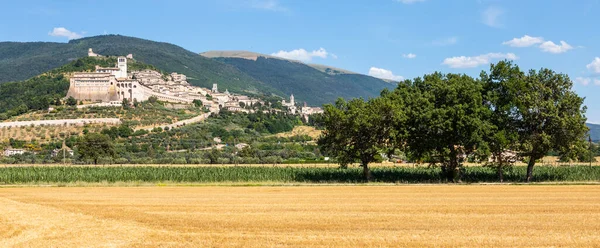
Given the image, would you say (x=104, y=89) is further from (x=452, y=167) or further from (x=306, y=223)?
(x=306, y=223)

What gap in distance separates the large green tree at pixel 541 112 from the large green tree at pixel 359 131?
1081 centimetres

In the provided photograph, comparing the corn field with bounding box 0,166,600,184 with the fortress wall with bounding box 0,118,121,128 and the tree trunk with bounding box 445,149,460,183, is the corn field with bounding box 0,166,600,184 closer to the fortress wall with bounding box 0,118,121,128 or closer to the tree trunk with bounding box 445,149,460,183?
the tree trunk with bounding box 445,149,460,183

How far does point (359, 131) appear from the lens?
56.2m

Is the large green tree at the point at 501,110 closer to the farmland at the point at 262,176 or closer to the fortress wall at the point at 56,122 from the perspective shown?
the farmland at the point at 262,176

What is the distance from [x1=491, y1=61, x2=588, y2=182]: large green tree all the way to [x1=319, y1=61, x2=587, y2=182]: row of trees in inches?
3.0

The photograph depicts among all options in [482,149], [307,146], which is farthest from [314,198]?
[307,146]

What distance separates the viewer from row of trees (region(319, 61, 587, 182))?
51.8m

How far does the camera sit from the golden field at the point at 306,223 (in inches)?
680

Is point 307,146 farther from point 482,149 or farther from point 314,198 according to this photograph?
point 314,198

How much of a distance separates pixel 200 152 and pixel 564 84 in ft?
244

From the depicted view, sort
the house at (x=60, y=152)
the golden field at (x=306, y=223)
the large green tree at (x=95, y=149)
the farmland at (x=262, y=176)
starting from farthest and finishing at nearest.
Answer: the house at (x=60, y=152) → the large green tree at (x=95, y=149) → the farmland at (x=262, y=176) → the golden field at (x=306, y=223)

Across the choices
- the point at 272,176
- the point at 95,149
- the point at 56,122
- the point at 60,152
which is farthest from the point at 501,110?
the point at 56,122

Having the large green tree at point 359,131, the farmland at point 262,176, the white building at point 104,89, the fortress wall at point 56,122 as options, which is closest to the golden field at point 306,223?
the large green tree at point 359,131

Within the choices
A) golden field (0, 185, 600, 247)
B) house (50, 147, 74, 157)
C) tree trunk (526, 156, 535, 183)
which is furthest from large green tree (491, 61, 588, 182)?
house (50, 147, 74, 157)
